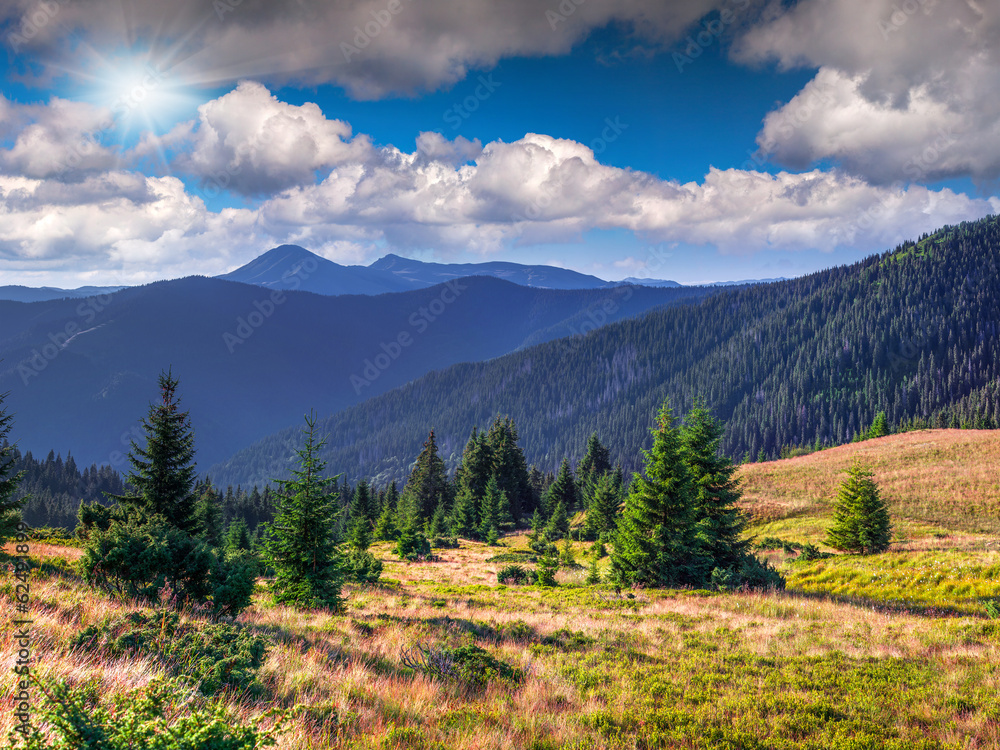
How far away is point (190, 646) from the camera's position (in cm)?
684

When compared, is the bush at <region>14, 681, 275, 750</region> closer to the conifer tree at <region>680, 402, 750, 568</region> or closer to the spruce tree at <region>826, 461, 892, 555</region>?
the conifer tree at <region>680, 402, 750, 568</region>

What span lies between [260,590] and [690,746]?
573 inches

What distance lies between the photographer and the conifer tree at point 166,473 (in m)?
20.3

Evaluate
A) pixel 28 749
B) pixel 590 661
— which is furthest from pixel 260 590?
pixel 28 749

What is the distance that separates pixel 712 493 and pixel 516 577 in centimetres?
1159

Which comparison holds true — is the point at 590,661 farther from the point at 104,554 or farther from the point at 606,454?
the point at 606,454

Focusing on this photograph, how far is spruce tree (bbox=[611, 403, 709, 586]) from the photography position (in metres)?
20.2

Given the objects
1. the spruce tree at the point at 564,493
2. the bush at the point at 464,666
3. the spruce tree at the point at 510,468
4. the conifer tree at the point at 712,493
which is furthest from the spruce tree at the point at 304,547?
the spruce tree at the point at 564,493

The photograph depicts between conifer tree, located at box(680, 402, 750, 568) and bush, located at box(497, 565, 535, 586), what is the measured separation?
948 cm

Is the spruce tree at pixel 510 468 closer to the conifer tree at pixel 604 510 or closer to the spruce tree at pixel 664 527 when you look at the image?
the conifer tree at pixel 604 510

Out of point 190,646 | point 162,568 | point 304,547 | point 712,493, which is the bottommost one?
point 304,547

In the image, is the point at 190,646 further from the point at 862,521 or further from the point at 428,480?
the point at 428,480

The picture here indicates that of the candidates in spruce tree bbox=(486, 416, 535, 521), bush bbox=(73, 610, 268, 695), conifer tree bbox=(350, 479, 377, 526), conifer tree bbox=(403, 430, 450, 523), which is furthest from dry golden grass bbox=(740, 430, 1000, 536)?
conifer tree bbox=(350, 479, 377, 526)

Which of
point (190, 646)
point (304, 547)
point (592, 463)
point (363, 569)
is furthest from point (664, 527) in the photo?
point (592, 463)
